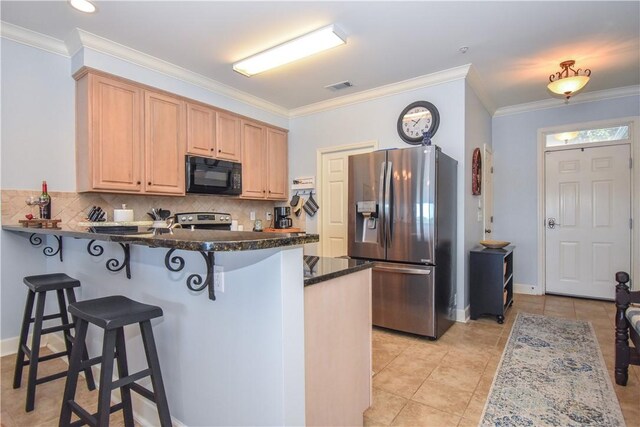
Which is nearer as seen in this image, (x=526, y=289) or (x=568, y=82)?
(x=568, y=82)

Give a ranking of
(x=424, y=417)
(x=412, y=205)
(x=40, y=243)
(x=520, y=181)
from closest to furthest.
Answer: (x=424, y=417)
(x=40, y=243)
(x=412, y=205)
(x=520, y=181)

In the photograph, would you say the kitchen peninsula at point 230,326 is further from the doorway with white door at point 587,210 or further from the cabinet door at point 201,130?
the doorway with white door at point 587,210

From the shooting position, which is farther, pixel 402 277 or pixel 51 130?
pixel 402 277

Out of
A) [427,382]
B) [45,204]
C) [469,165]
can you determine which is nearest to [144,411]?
[427,382]

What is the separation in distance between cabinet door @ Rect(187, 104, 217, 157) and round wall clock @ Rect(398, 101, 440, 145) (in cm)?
221

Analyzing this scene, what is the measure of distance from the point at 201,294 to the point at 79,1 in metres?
2.34

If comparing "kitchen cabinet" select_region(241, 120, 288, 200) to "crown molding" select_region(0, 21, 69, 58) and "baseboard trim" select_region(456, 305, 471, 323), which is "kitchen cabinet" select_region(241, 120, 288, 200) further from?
"baseboard trim" select_region(456, 305, 471, 323)

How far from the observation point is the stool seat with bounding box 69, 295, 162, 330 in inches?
53.3

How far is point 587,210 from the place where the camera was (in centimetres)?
438

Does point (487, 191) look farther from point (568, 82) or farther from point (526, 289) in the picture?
point (568, 82)

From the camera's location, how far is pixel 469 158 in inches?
145

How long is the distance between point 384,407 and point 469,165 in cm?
274

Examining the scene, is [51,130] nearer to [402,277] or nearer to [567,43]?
[402,277]

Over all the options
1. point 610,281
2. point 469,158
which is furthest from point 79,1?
point 610,281
